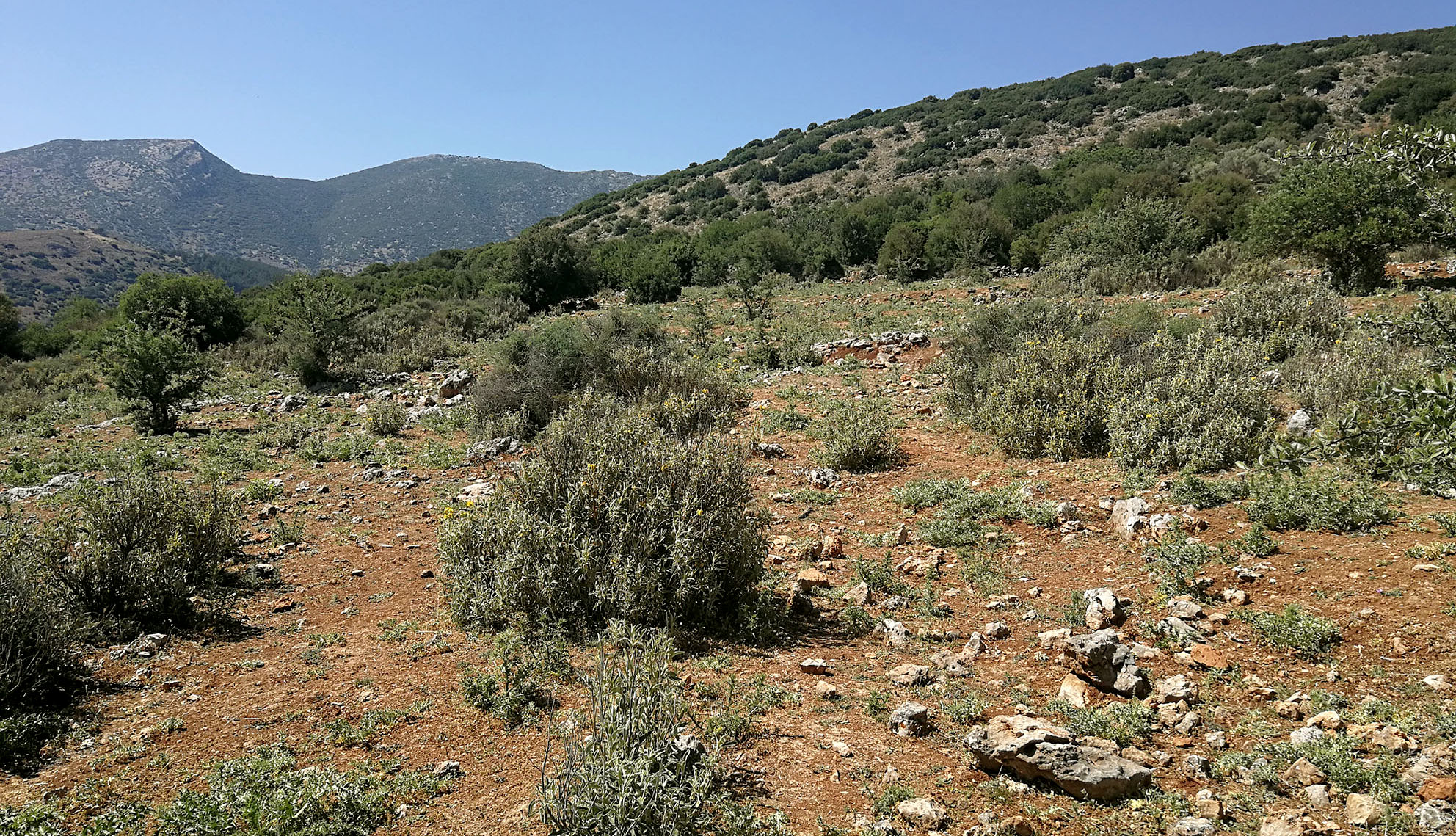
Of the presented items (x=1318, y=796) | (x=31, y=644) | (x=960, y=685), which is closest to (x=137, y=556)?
(x=31, y=644)

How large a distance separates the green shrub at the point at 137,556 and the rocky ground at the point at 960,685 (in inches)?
13.1

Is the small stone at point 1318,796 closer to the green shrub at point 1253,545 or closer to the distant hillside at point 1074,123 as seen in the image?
the green shrub at point 1253,545

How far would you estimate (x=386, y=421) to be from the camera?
10945 mm

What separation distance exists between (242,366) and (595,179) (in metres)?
131

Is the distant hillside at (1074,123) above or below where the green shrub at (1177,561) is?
above

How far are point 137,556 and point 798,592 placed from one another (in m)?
4.81

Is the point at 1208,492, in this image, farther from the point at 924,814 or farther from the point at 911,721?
the point at 924,814

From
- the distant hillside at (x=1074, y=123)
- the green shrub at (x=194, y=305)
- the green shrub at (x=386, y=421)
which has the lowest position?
the green shrub at (x=386, y=421)

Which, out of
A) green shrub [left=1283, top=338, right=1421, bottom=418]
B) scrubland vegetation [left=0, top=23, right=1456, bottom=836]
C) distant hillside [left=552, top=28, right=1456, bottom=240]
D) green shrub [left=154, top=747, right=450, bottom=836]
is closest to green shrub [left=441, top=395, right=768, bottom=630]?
scrubland vegetation [left=0, top=23, right=1456, bottom=836]

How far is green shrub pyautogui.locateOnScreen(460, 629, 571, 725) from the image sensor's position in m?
3.70

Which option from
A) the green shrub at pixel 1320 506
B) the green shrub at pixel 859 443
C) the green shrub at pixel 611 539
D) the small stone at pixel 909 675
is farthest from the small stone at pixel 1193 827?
the green shrub at pixel 859 443

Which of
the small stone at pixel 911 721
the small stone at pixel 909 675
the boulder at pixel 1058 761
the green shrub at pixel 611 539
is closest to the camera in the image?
the boulder at pixel 1058 761

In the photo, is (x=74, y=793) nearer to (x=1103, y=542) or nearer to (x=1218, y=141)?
(x=1103, y=542)

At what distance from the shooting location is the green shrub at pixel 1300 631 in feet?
11.8
